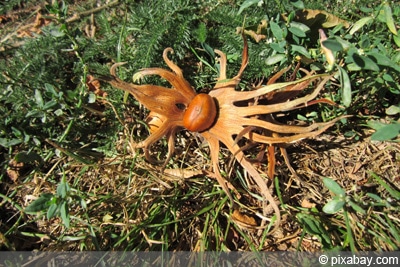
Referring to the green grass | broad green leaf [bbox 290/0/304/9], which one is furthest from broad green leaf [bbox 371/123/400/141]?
broad green leaf [bbox 290/0/304/9]

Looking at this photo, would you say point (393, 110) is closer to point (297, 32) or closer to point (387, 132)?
point (387, 132)

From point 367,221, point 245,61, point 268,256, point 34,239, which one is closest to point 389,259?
point 367,221

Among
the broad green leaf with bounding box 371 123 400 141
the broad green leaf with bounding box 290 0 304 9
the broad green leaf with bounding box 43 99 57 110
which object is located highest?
the broad green leaf with bounding box 290 0 304 9

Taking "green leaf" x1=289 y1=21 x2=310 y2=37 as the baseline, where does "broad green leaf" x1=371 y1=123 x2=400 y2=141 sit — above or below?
below

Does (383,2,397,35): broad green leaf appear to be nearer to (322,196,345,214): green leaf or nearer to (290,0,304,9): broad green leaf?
(290,0,304,9): broad green leaf

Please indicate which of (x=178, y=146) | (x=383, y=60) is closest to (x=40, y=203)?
(x=178, y=146)

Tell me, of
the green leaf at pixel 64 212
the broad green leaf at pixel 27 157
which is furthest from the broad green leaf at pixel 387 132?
the broad green leaf at pixel 27 157

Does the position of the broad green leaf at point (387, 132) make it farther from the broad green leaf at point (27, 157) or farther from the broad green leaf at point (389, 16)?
the broad green leaf at point (27, 157)

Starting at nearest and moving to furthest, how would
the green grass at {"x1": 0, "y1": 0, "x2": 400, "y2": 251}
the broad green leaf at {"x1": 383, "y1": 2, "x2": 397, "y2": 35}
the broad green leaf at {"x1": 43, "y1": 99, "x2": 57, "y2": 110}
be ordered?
the broad green leaf at {"x1": 383, "y1": 2, "x2": 397, "y2": 35} < the green grass at {"x1": 0, "y1": 0, "x2": 400, "y2": 251} < the broad green leaf at {"x1": 43, "y1": 99, "x2": 57, "y2": 110}

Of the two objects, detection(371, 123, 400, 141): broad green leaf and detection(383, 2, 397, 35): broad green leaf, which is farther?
detection(383, 2, 397, 35): broad green leaf
